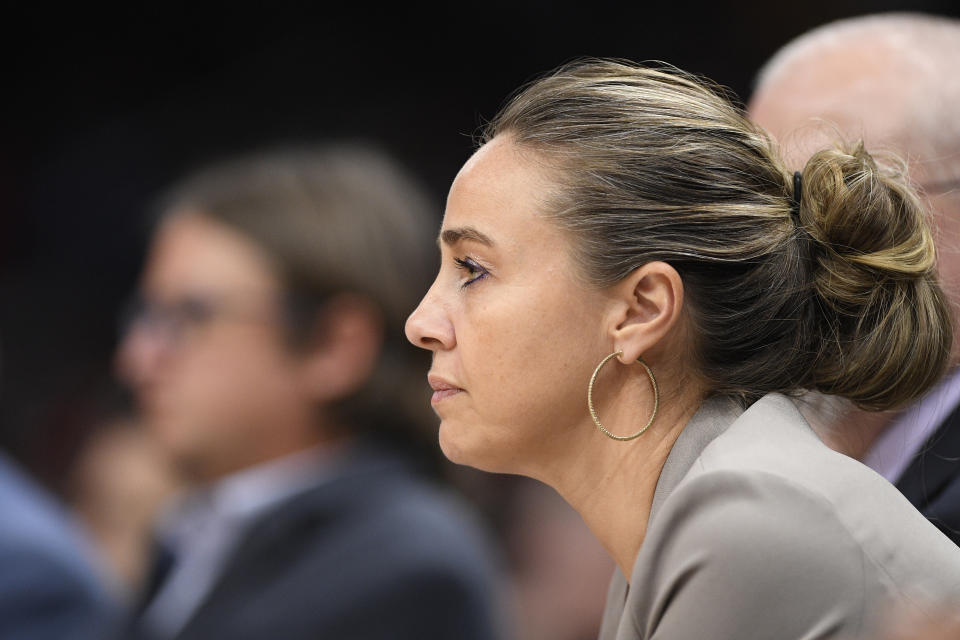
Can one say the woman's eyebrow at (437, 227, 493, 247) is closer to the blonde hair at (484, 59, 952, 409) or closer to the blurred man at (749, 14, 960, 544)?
the blonde hair at (484, 59, 952, 409)

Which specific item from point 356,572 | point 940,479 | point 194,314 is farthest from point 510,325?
point 194,314

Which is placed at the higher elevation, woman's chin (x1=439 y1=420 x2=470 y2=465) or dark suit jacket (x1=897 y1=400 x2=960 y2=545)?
woman's chin (x1=439 y1=420 x2=470 y2=465)

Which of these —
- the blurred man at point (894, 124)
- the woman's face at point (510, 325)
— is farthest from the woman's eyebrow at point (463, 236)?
the blurred man at point (894, 124)

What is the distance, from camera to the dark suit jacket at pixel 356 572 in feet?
8.09

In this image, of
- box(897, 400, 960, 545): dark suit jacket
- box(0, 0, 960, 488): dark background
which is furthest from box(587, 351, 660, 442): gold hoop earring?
box(0, 0, 960, 488): dark background

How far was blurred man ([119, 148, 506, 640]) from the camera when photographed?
2594 millimetres

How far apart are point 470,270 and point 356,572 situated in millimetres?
1093

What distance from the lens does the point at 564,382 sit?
1.54 metres

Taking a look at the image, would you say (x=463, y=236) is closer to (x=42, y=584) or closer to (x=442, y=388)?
(x=442, y=388)

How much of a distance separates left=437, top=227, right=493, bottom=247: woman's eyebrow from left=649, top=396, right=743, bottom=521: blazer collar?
34cm

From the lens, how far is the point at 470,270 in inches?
62.9

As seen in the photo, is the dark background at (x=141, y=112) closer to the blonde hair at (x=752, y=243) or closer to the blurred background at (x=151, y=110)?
the blurred background at (x=151, y=110)

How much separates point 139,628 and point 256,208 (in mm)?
961

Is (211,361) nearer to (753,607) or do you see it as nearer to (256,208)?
(256,208)
